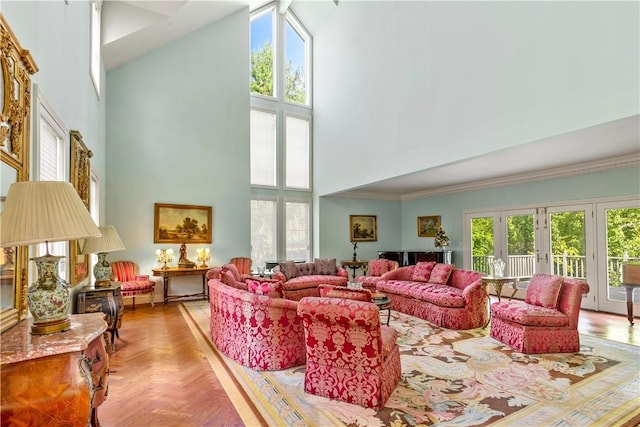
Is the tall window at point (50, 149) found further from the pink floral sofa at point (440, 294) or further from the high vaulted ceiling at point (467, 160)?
the pink floral sofa at point (440, 294)

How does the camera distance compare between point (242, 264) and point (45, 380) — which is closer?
point (45, 380)

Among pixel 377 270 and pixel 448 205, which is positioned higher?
pixel 448 205

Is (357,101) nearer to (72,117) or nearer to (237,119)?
(237,119)

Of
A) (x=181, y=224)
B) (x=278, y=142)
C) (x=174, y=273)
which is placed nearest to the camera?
(x=174, y=273)

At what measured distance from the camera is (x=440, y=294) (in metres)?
5.44

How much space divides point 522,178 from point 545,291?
3830mm

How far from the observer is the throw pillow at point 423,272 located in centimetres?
651

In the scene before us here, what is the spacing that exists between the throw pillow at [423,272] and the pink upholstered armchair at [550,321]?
2.14m

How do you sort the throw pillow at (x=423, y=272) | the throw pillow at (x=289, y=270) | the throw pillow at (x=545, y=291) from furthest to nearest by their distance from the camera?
the throw pillow at (x=289, y=270), the throw pillow at (x=423, y=272), the throw pillow at (x=545, y=291)

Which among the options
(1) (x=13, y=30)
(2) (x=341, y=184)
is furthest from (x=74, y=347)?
(2) (x=341, y=184)

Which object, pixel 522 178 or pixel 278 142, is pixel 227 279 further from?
pixel 522 178

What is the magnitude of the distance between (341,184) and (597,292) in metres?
5.59

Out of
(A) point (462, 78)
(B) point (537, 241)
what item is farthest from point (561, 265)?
(A) point (462, 78)

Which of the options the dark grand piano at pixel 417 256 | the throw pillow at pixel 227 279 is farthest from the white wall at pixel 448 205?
the throw pillow at pixel 227 279
